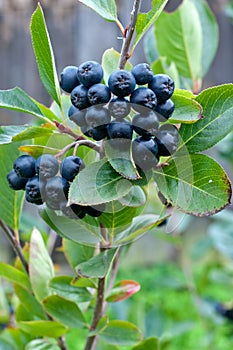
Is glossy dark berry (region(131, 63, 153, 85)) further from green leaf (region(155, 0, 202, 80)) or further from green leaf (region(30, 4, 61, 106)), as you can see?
green leaf (region(155, 0, 202, 80))

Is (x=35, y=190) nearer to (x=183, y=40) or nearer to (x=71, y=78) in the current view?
(x=71, y=78)

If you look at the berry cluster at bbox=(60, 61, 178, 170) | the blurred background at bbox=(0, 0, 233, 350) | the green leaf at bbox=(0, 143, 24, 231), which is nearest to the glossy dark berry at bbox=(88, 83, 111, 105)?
the berry cluster at bbox=(60, 61, 178, 170)

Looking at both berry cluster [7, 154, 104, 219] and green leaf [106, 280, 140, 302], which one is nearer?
berry cluster [7, 154, 104, 219]

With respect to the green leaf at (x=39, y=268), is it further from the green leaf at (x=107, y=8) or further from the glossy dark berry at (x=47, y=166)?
the green leaf at (x=107, y=8)

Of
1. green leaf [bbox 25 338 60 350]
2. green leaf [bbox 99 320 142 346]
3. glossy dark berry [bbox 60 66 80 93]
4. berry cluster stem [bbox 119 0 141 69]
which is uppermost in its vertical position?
berry cluster stem [bbox 119 0 141 69]

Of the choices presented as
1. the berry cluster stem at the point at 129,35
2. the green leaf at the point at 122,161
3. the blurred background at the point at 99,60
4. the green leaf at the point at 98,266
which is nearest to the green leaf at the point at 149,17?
the berry cluster stem at the point at 129,35

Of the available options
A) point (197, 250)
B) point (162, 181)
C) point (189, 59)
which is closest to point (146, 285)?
point (197, 250)

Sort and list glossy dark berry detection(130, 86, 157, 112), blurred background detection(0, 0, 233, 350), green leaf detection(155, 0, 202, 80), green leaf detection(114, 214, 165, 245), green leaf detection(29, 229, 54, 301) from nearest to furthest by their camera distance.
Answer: glossy dark berry detection(130, 86, 157, 112) → green leaf detection(114, 214, 165, 245) → green leaf detection(29, 229, 54, 301) → green leaf detection(155, 0, 202, 80) → blurred background detection(0, 0, 233, 350)
